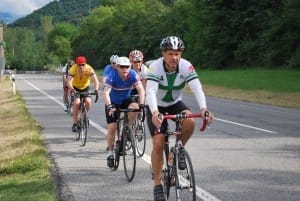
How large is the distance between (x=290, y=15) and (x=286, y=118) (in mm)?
34330

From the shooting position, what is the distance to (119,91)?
9.10 meters

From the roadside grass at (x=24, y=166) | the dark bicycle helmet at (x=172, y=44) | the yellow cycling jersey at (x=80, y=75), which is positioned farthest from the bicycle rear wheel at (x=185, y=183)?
the yellow cycling jersey at (x=80, y=75)

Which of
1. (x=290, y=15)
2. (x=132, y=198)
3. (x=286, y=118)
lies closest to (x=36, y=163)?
(x=132, y=198)

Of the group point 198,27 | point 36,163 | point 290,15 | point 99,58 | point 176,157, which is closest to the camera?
point 176,157

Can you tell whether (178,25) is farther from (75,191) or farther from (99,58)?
(75,191)

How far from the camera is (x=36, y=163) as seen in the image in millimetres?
9172

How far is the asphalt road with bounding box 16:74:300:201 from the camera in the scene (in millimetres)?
7113

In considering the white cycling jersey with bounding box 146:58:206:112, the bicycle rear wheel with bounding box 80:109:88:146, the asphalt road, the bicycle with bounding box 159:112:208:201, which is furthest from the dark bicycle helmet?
the bicycle rear wheel with bounding box 80:109:88:146

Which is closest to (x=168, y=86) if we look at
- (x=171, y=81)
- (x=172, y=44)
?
(x=171, y=81)

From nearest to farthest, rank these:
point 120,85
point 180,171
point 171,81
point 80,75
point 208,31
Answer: point 180,171 → point 171,81 → point 120,85 → point 80,75 → point 208,31

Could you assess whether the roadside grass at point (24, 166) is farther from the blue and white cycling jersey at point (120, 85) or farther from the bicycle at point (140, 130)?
the bicycle at point (140, 130)

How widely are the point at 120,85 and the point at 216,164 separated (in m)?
2.10

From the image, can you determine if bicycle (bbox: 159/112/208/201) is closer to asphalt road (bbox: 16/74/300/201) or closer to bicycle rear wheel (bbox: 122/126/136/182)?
Result: asphalt road (bbox: 16/74/300/201)

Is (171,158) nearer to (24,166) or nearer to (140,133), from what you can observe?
(24,166)
